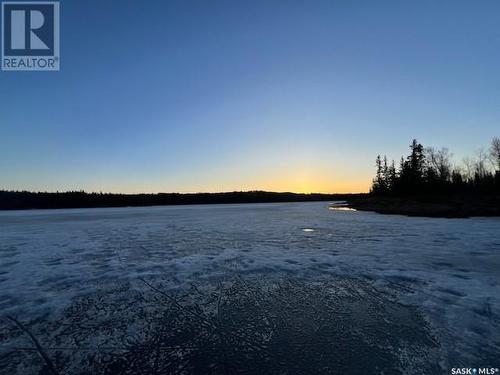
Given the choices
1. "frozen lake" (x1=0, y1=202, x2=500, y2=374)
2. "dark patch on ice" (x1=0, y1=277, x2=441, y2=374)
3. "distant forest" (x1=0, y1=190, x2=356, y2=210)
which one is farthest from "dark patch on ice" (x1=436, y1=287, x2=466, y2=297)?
"distant forest" (x1=0, y1=190, x2=356, y2=210)

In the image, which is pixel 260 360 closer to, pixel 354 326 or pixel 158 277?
pixel 354 326

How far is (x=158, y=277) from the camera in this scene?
629cm

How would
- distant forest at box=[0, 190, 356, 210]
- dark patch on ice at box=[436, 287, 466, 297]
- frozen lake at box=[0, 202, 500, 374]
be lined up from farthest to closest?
1. distant forest at box=[0, 190, 356, 210]
2. dark patch on ice at box=[436, 287, 466, 297]
3. frozen lake at box=[0, 202, 500, 374]

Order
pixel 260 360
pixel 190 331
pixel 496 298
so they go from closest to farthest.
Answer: pixel 260 360 → pixel 190 331 → pixel 496 298

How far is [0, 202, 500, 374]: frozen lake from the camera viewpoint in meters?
2.97

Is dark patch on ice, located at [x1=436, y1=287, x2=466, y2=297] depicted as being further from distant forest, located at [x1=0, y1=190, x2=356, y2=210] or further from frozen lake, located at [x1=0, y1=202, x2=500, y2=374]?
distant forest, located at [x1=0, y1=190, x2=356, y2=210]

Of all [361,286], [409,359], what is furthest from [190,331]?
[361,286]

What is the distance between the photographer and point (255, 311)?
14.2 feet

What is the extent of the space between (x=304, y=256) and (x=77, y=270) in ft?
20.9

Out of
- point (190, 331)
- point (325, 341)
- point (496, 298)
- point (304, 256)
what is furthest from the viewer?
point (304, 256)

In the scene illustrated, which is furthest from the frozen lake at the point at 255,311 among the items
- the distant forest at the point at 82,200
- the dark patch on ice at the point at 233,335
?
the distant forest at the point at 82,200

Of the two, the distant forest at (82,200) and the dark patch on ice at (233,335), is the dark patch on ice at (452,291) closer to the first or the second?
the dark patch on ice at (233,335)

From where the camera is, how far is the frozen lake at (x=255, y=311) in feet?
9.76

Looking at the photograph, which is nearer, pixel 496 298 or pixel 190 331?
pixel 190 331
